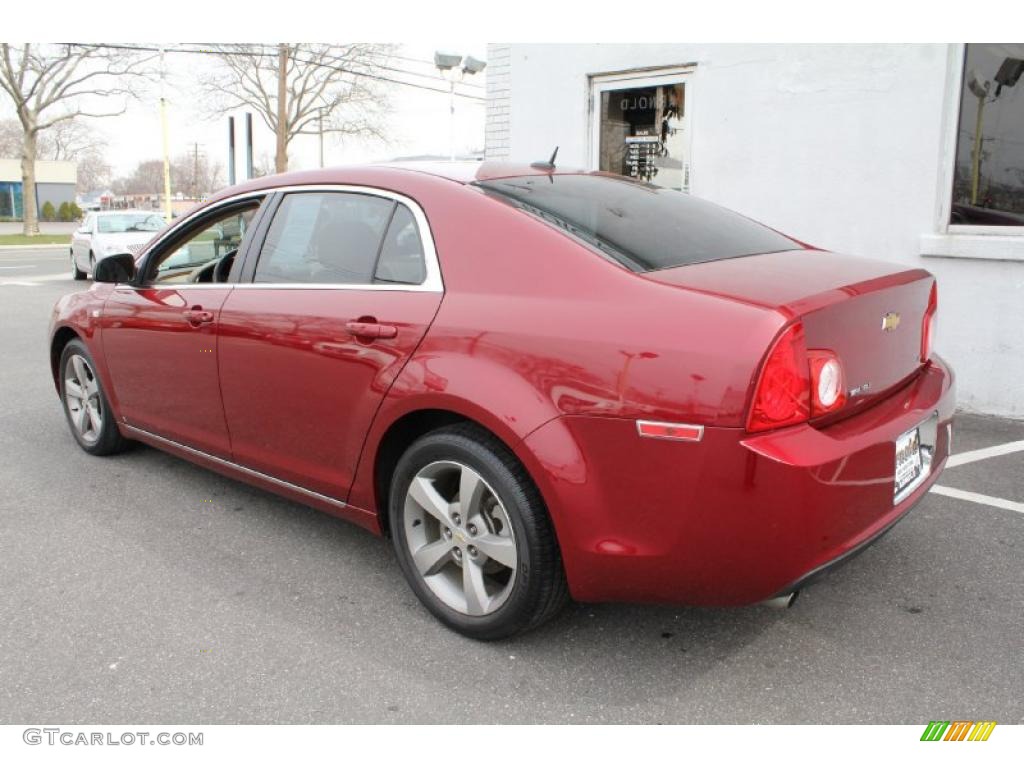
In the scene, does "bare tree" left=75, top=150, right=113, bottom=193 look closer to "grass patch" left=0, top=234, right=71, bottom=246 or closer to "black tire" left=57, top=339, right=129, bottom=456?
"grass patch" left=0, top=234, right=71, bottom=246

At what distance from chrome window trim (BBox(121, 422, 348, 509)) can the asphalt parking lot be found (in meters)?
0.29

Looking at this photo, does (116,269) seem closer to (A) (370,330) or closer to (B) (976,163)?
(A) (370,330)

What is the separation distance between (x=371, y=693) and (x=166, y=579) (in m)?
1.20

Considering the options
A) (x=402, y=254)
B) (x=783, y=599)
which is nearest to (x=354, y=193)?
(x=402, y=254)

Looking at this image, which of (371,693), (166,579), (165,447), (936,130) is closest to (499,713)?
(371,693)

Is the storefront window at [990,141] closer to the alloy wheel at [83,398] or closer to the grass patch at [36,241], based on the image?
the alloy wheel at [83,398]

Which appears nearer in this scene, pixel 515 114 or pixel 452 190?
pixel 452 190

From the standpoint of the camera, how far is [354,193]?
3.30m

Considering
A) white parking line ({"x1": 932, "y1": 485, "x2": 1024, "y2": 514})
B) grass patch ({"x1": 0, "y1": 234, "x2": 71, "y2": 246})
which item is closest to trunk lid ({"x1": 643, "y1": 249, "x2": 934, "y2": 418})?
white parking line ({"x1": 932, "y1": 485, "x2": 1024, "y2": 514})

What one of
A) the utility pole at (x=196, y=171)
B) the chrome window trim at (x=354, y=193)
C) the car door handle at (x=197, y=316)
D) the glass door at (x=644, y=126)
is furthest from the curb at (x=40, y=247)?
the utility pole at (x=196, y=171)

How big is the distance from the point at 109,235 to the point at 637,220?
50.3 ft

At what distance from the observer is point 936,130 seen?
5918 millimetres

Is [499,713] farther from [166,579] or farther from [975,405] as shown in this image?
[975,405]
